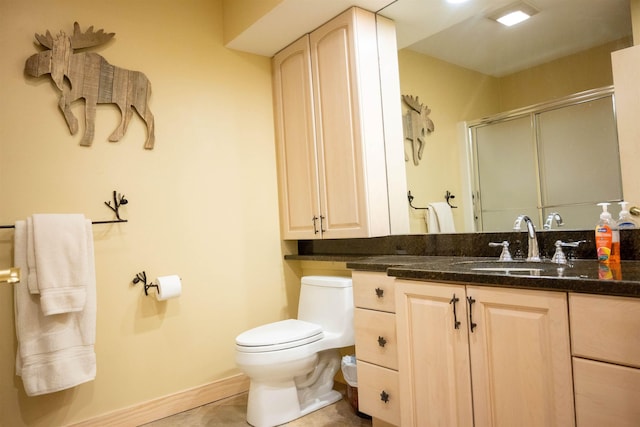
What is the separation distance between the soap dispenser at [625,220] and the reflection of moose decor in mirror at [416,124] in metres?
1.05

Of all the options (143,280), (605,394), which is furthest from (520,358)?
(143,280)

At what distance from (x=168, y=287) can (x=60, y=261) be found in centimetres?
54

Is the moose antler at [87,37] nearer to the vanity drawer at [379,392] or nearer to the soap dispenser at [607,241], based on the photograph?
the vanity drawer at [379,392]

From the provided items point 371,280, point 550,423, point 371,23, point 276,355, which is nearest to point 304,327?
point 276,355

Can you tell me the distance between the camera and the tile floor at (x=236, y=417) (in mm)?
2156

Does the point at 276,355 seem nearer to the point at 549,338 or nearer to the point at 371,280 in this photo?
the point at 371,280

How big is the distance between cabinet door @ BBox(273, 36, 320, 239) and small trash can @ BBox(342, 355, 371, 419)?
0.79 meters

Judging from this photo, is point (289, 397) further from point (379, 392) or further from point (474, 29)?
point (474, 29)

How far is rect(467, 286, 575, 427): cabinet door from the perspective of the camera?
1223 mm

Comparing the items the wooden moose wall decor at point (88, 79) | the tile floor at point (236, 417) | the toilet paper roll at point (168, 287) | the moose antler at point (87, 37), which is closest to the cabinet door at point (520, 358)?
the tile floor at point (236, 417)

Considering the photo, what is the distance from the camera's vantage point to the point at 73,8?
2178 mm

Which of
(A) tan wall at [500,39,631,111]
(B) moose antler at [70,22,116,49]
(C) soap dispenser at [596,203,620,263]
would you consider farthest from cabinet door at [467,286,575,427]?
(B) moose antler at [70,22,116,49]

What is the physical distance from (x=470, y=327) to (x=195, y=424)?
5.30 ft

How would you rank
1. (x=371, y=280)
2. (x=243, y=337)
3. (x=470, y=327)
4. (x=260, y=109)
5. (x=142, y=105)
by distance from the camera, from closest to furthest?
(x=470, y=327), (x=371, y=280), (x=243, y=337), (x=142, y=105), (x=260, y=109)
